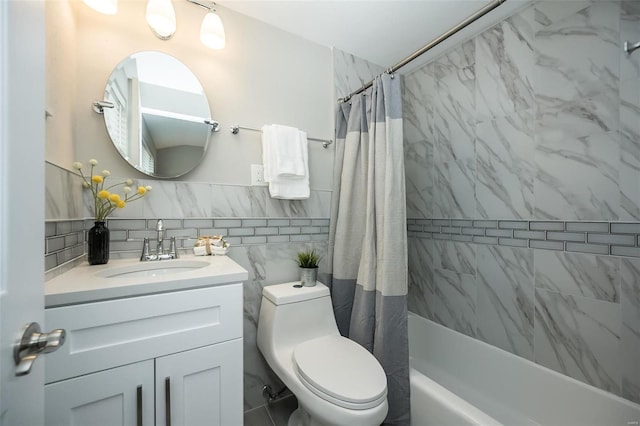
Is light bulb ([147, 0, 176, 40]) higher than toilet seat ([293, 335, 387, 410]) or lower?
higher

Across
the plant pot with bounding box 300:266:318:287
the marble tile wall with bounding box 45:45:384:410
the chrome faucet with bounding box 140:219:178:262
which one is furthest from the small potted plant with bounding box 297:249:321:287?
the chrome faucet with bounding box 140:219:178:262

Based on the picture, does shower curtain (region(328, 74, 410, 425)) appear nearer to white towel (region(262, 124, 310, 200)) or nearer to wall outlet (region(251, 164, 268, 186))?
white towel (region(262, 124, 310, 200))

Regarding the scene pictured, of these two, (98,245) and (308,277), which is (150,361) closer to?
(98,245)

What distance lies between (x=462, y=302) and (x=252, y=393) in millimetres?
1408

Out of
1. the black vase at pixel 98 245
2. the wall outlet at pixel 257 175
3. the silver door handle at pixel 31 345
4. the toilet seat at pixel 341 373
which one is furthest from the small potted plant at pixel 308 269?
the silver door handle at pixel 31 345

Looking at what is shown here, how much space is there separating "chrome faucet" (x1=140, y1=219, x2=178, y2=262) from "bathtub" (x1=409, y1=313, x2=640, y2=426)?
129 cm

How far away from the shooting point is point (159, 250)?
1.18m

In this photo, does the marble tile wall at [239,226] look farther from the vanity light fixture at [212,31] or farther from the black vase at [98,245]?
the vanity light fixture at [212,31]

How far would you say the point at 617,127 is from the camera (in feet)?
3.64

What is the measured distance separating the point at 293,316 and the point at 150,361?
0.68m

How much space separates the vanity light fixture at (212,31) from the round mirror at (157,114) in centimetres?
19

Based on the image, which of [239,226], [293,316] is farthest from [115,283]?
[293,316]

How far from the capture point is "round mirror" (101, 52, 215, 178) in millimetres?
1201

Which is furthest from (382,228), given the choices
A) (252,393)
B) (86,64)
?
(86,64)
